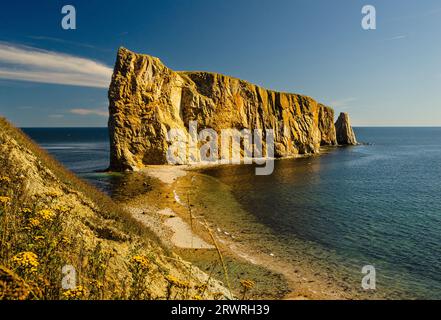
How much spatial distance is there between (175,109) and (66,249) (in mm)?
56013

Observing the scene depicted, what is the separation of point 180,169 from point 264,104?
3757cm

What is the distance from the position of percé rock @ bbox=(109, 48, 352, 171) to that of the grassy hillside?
4085cm

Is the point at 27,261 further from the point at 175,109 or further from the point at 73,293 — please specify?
the point at 175,109

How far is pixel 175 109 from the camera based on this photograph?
60750mm

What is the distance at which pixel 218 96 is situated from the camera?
69438mm

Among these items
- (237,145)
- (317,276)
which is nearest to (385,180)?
(237,145)

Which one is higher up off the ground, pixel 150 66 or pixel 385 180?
pixel 150 66

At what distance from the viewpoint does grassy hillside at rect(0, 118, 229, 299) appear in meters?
4.18

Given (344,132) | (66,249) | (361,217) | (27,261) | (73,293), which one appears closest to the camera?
(27,261)

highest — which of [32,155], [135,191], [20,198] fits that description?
[32,155]

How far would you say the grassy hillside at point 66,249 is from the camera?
4.18 meters

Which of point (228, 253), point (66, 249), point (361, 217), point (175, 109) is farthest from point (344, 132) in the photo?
point (66, 249)

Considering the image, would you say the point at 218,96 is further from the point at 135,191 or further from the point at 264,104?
the point at 135,191

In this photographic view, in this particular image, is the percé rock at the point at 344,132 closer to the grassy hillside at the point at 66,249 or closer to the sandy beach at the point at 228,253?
the sandy beach at the point at 228,253
